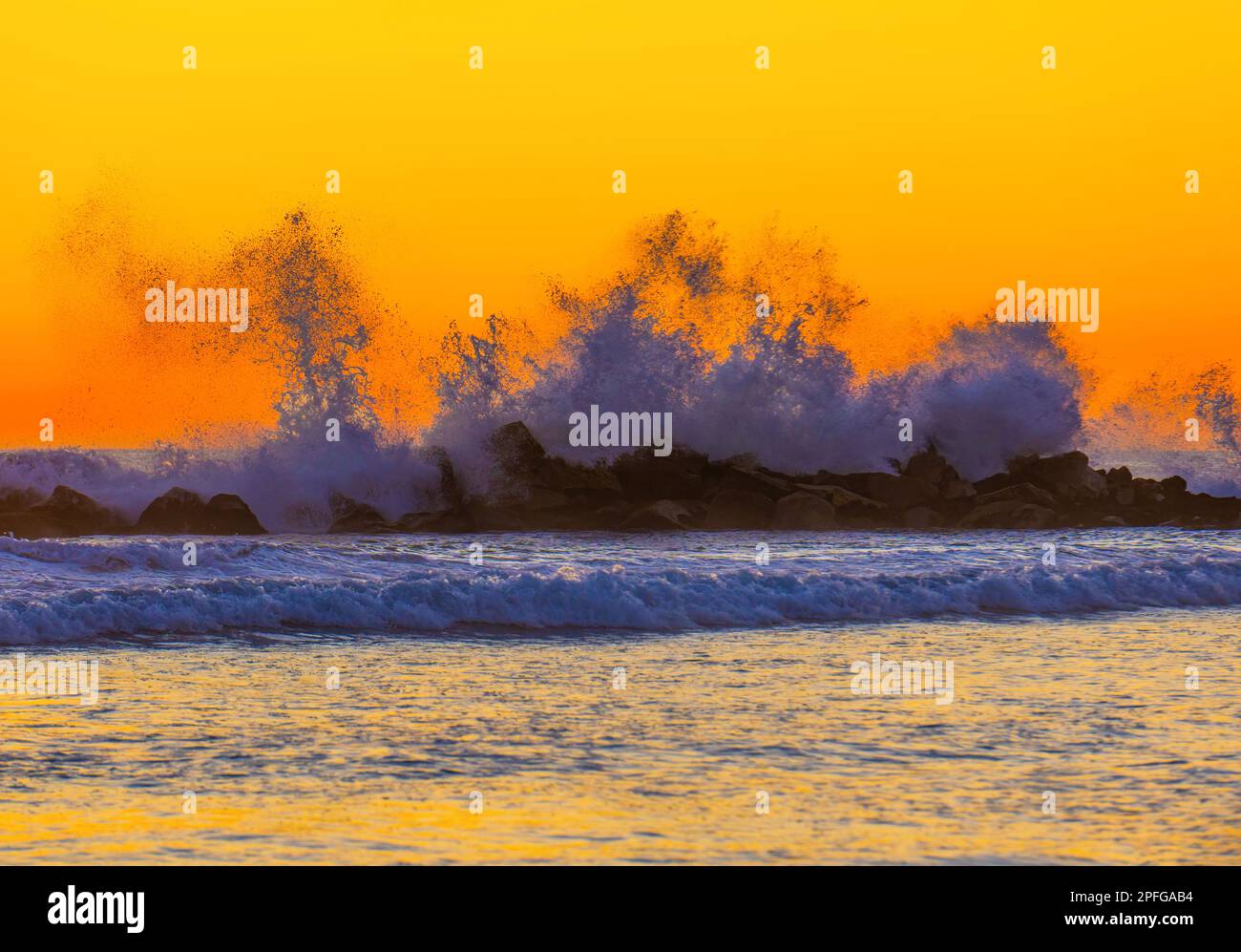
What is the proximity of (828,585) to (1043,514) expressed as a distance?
50.3ft

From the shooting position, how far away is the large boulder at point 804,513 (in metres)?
29.6

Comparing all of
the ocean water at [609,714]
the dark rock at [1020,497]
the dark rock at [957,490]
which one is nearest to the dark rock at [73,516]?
the ocean water at [609,714]

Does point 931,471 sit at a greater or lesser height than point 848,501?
greater

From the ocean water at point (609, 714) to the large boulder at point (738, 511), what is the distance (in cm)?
1139

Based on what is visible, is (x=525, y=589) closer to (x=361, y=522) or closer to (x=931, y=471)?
(x=361, y=522)

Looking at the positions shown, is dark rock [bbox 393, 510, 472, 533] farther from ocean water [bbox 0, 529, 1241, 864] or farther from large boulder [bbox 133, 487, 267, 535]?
ocean water [bbox 0, 529, 1241, 864]

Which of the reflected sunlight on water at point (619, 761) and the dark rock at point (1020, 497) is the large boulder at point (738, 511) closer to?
the dark rock at point (1020, 497)

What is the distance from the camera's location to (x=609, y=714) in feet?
30.9

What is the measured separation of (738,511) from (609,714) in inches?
826

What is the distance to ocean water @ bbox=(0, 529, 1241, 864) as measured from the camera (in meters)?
6.45

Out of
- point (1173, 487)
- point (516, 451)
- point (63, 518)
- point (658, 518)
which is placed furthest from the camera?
point (1173, 487)

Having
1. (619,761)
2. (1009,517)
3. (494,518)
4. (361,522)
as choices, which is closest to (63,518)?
(361,522)
